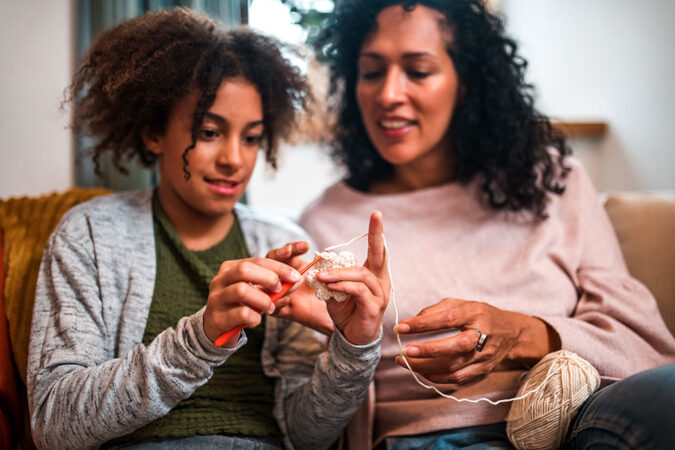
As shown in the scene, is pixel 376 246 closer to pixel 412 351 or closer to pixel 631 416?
pixel 412 351

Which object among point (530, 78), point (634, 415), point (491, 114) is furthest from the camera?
point (530, 78)

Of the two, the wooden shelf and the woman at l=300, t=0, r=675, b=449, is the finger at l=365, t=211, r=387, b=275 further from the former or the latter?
the wooden shelf

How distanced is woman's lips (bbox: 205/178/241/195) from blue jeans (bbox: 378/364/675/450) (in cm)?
73

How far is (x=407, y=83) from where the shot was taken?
49.9 inches

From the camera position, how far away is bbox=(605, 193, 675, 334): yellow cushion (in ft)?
4.33

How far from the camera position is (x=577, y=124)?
7.17ft

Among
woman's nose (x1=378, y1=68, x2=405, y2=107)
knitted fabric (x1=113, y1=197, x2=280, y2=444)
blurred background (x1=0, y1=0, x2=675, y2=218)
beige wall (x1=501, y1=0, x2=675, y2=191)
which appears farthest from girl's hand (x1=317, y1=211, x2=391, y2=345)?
beige wall (x1=501, y1=0, x2=675, y2=191)

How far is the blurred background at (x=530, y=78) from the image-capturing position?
1614mm

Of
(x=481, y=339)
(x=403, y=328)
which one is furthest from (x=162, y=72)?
(x=481, y=339)

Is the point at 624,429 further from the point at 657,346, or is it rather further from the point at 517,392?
the point at 657,346

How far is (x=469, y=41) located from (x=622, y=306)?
0.69 meters

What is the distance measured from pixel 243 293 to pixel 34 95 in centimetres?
126

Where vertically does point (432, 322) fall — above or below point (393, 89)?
below

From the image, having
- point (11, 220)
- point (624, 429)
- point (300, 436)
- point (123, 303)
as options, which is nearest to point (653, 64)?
point (624, 429)
